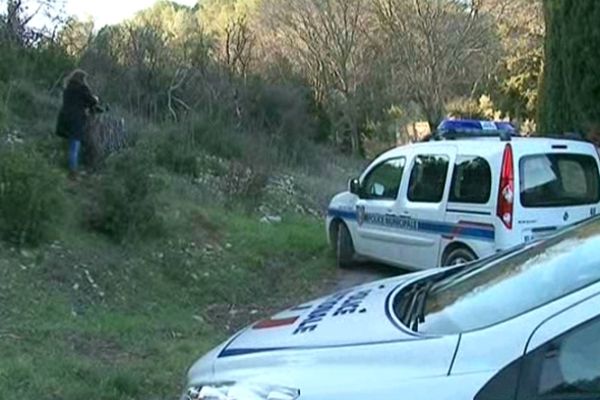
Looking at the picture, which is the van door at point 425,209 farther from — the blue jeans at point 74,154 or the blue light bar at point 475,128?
the blue jeans at point 74,154

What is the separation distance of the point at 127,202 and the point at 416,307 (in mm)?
7303

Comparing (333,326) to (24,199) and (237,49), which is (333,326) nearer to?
(24,199)

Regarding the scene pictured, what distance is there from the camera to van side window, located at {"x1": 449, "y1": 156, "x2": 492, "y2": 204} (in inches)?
339

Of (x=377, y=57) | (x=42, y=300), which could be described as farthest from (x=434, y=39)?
(x=42, y=300)

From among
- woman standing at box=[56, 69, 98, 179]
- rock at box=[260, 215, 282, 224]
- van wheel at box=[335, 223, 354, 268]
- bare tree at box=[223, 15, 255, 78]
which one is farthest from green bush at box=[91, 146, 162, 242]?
bare tree at box=[223, 15, 255, 78]

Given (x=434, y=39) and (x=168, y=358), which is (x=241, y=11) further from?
(x=168, y=358)

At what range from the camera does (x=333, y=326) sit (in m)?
3.25

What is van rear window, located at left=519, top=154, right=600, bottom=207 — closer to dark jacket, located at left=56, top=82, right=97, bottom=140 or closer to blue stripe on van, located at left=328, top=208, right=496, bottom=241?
blue stripe on van, located at left=328, top=208, right=496, bottom=241

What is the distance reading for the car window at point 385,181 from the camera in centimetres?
1035

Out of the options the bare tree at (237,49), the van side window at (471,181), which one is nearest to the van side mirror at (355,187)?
the van side window at (471,181)

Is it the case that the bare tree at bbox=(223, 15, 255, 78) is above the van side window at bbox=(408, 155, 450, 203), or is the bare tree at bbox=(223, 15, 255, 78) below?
above

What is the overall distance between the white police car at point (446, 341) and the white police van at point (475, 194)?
14.9ft

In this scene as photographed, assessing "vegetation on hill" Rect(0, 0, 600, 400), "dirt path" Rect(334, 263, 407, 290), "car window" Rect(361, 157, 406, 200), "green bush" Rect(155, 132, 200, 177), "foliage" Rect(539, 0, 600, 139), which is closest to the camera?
"vegetation on hill" Rect(0, 0, 600, 400)

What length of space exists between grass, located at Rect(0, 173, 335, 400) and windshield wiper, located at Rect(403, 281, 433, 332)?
8.99 feet
